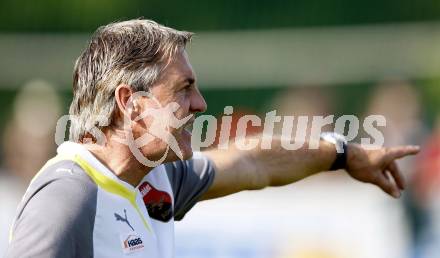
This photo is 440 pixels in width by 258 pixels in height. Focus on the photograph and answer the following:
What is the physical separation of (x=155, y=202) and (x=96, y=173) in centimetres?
46

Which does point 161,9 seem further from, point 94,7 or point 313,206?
point 313,206

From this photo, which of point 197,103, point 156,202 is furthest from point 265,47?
point 197,103

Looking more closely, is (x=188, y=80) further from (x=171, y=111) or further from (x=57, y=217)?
(x=57, y=217)

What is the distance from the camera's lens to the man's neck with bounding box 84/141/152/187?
15.2 ft

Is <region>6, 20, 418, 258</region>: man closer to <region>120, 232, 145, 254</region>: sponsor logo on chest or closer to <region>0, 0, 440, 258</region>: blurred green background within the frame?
<region>120, 232, 145, 254</region>: sponsor logo on chest

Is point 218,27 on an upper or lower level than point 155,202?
lower

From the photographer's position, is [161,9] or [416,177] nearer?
[416,177]

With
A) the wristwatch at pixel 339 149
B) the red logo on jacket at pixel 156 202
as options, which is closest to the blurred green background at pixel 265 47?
the wristwatch at pixel 339 149

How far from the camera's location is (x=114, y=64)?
4.57m

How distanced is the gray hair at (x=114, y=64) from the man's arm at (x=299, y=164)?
0.95 m

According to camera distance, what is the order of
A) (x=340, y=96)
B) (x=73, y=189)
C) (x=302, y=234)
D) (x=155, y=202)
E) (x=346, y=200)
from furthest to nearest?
(x=340, y=96) → (x=346, y=200) → (x=302, y=234) → (x=155, y=202) → (x=73, y=189)

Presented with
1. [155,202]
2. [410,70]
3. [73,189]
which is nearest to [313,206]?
[155,202]

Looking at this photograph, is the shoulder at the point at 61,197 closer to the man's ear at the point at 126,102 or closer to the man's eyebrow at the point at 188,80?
the man's ear at the point at 126,102

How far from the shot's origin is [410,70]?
17047 millimetres
